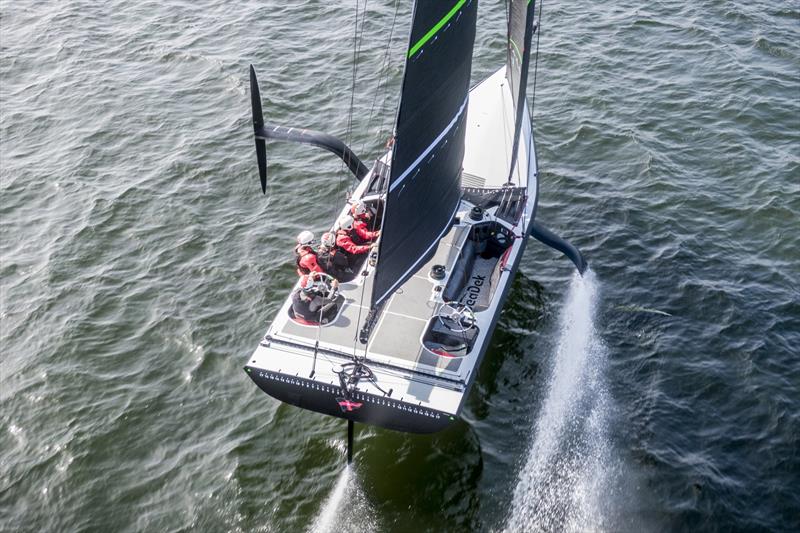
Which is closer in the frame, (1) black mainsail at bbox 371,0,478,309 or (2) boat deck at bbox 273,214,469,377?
(1) black mainsail at bbox 371,0,478,309

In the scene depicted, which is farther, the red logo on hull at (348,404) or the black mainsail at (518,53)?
the black mainsail at (518,53)

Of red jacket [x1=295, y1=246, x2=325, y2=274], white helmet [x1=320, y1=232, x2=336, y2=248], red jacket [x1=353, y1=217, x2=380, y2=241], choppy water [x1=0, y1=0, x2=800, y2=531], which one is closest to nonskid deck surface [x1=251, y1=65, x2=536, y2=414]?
red jacket [x1=295, y1=246, x2=325, y2=274]

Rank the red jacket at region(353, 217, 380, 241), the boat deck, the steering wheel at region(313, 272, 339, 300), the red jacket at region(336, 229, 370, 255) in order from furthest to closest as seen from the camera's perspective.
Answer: the red jacket at region(353, 217, 380, 241), the red jacket at region(336, 229, 370, 255), the steering wheel at region(313, 272, 339, 300), the boat deck

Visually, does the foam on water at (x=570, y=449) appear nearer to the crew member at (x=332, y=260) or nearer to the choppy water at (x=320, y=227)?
the choppy water at (x=320, y=227)

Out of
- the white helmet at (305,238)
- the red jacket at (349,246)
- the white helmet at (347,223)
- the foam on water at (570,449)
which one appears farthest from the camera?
the white helmet at (347,223)

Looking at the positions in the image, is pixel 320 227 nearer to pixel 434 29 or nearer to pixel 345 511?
pixel 345 511

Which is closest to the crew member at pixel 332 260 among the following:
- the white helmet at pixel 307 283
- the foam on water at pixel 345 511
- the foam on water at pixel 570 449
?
the white helmet at pixel 307 283

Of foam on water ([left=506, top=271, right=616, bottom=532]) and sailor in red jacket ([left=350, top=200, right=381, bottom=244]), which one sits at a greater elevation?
sailor in red jacket ([left=350, top=200, right=381, bottom=244])

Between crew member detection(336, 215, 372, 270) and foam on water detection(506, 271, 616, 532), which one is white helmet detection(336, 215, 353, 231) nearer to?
crew member detection(336, 215, 372, 270)
